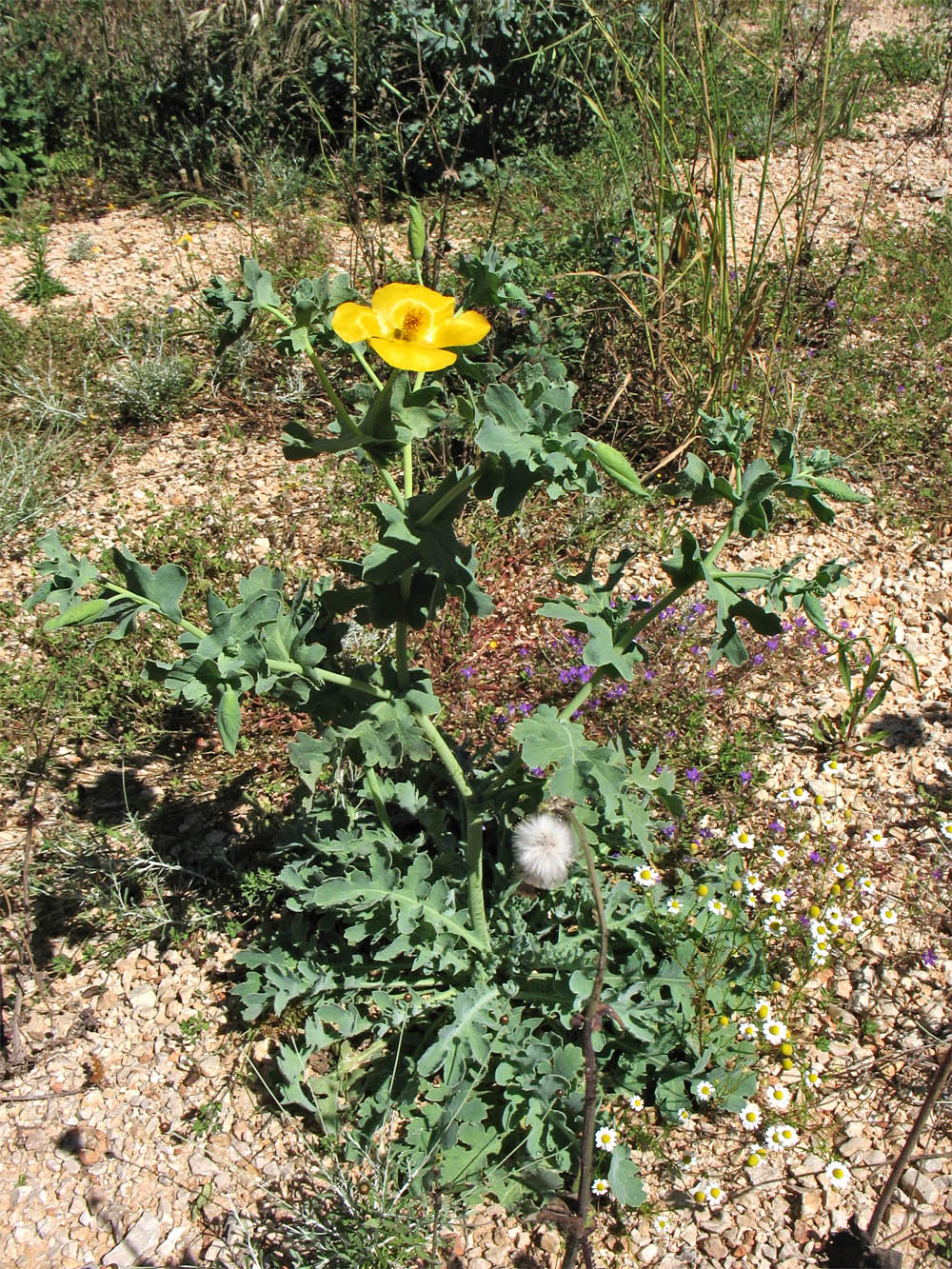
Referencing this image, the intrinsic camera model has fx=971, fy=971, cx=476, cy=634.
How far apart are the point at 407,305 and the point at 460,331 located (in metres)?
0.11

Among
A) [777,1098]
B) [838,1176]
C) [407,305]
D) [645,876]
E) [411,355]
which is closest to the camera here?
[411,355]

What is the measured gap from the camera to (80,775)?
2771 mm

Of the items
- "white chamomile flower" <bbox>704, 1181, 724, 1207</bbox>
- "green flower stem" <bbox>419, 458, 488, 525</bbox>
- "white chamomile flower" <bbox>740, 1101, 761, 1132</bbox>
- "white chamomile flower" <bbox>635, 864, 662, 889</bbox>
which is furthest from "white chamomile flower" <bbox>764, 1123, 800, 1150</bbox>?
"green flower stem" <bbox>419, 458, 488, 525</bbox>

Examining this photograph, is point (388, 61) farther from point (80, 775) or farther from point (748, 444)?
point (80, 775)

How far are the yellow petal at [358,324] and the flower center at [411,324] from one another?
0.06 ft

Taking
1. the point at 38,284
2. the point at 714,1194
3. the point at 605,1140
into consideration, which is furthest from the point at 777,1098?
the point at 38,284

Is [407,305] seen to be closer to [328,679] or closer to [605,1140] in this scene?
[328,679]

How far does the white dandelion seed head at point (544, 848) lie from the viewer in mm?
1674

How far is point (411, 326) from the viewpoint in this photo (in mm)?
1537

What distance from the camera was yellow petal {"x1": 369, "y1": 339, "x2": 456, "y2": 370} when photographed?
1414 millimetres

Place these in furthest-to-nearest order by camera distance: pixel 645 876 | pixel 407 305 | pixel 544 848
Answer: pixel 645 876, pixel 544 848, pixel 407 305

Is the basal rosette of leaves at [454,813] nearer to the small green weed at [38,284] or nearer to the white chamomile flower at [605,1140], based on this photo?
the white chamomile flower at [605,1140]

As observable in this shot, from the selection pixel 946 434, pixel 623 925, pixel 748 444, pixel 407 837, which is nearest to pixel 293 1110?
pixel 407 837

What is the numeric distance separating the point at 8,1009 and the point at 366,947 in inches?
33.1
